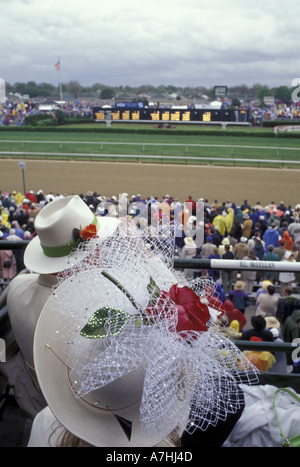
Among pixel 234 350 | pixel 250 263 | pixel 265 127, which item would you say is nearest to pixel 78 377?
pixel 234 350

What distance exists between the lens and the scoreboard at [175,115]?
157 ft

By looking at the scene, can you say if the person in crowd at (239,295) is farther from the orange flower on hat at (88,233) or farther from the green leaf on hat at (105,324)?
the green leaf on hat at (105,324)

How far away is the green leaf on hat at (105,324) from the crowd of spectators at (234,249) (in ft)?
1.54

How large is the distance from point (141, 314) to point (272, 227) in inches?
410

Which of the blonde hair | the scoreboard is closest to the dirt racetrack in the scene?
the scoreboard

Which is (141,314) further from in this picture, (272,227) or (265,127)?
(265,127)

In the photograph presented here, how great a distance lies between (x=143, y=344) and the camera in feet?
3.73

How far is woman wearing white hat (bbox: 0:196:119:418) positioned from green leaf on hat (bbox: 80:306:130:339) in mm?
779

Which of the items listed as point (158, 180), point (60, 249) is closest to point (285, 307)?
point (60, 249)

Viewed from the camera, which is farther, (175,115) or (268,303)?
(175,115)

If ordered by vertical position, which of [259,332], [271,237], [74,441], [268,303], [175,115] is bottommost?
[271,237]

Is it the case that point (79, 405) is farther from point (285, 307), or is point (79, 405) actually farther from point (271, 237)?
point (271, 237)

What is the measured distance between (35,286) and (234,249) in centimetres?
806

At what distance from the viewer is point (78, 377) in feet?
3.84
